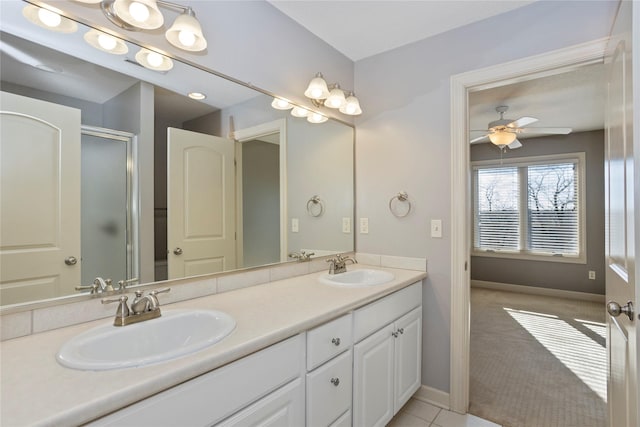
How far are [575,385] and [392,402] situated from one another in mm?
1510

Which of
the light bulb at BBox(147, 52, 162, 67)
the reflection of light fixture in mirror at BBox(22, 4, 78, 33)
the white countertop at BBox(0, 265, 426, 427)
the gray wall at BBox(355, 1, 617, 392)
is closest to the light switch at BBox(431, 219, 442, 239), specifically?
the gray wall at BBox(355, 1, 617, 392)

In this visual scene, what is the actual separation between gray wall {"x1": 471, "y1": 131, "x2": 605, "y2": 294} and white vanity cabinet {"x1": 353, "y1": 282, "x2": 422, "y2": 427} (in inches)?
150

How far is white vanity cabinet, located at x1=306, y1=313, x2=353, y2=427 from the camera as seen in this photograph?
1.21m

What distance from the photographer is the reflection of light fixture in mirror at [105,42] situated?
1.16m

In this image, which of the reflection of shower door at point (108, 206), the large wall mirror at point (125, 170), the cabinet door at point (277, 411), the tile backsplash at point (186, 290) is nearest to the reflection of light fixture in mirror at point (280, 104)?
Result: the large wall mirror at point (125, 170)

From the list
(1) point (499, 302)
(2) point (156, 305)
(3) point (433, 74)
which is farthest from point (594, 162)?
(2) point (156, 305)

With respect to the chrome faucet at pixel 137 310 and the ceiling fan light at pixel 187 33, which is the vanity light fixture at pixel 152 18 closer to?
the ceiling fan light at pixel 187 33

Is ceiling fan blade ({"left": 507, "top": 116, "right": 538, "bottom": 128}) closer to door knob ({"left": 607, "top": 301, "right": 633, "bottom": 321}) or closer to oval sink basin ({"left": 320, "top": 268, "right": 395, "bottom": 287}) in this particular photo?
oval sink basin ({"left": 320, "top": 268, "right": 395, "bottom": 287})

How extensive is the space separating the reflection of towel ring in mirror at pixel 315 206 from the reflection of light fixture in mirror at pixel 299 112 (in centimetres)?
56

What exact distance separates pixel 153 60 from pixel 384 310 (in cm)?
158

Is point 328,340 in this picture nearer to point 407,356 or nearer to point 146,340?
point 146,340

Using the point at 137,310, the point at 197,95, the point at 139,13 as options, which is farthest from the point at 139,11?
the point at 137,310

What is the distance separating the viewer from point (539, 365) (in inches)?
100.0

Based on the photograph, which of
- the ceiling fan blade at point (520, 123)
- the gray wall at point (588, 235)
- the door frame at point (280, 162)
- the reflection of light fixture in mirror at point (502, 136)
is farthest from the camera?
the gray wall at point (588, 235)
